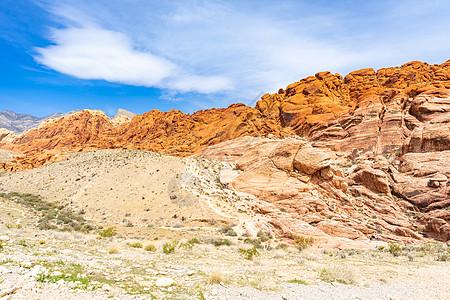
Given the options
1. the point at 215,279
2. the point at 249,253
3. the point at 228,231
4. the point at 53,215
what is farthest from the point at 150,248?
the point at 53,215

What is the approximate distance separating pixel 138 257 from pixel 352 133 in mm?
46739

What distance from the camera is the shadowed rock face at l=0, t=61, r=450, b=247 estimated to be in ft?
83.9

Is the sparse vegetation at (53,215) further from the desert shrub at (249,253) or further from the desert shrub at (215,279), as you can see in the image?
the desert shrub at (215,279)

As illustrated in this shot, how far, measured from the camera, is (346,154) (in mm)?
Result: 43469

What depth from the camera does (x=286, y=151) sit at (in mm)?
31625

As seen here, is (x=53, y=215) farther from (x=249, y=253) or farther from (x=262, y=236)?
(x=249, y=253)

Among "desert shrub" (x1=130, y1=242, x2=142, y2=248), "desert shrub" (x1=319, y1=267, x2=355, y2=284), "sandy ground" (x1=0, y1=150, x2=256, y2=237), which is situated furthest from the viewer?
"sandy ground" (x1=0, y1=150, x2=256, y2=237)

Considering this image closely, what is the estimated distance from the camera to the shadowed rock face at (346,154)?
83.9ft

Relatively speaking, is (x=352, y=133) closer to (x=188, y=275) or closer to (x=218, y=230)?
(x=218, y=230)

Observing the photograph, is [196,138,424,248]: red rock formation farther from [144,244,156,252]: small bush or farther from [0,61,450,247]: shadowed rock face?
[144,244,156,252]: small bush

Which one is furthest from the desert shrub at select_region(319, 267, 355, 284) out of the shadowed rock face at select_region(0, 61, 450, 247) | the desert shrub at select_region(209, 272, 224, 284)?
the shadowed rock face at select_region(0, 61, 450, 247)

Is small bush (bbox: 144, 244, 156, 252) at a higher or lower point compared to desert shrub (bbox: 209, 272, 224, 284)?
lower

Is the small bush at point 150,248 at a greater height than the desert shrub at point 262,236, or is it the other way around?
the small bush at point 150,248

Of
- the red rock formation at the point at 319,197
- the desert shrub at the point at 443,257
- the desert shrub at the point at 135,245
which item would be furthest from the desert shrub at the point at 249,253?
the desert shrub at the point at 443,257
